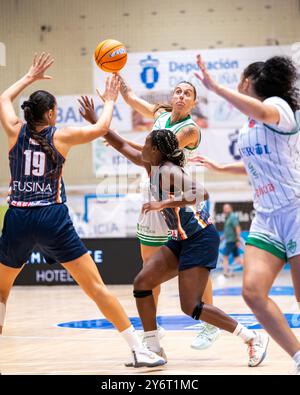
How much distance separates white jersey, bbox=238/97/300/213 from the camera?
4.86m

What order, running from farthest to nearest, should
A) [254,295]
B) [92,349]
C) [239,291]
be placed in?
[239,291] → [92,349] → [254,295]

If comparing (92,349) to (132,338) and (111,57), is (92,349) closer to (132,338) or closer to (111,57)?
(132,338)

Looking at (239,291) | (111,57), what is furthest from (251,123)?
(239,291)

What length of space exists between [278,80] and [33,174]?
1.98m

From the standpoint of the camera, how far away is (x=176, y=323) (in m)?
9.09

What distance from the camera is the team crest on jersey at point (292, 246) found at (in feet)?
15.7

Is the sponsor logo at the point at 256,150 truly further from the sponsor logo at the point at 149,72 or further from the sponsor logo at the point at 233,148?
the sponsor logo at the point at 149,72

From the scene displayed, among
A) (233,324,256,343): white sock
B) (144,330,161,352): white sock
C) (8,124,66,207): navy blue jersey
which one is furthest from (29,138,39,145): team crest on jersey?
(233,324,256,343): white sock

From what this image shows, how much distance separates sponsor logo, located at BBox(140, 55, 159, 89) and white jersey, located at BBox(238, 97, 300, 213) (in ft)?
46.5

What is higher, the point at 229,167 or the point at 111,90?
the point at 111,90

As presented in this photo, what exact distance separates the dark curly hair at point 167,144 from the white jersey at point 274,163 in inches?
48.6

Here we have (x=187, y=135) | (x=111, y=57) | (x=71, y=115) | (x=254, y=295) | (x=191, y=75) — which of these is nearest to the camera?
(x=254, y=295)

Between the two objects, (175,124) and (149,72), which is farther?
(149,72)

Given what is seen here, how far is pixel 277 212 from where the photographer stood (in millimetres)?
4891
